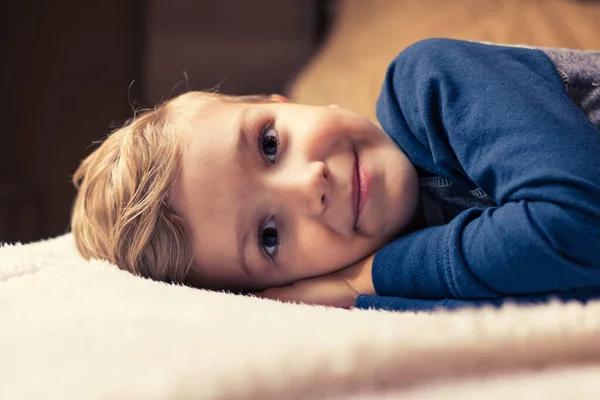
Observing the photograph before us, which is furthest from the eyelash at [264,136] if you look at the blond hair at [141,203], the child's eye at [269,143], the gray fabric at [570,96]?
the gray fabric at [570,96]

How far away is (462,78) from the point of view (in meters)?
0.67

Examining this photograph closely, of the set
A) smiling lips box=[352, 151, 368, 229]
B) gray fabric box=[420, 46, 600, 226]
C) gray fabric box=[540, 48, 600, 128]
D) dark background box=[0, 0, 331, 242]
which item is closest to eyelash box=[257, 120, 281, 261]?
smiling lips box=[352, 151, 368, 229]

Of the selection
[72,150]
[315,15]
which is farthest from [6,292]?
[315,15]

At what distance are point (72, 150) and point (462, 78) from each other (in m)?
1.39

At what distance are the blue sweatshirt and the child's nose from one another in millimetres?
105

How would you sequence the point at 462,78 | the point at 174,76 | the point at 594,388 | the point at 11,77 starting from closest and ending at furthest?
the point at 594,388 < the point at 462,78 < the point at 11,77 < the point at 174,76

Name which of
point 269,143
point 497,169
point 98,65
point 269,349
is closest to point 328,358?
point 269,349

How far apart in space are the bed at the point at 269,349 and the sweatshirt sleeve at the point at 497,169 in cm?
14

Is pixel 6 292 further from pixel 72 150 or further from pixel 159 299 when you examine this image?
pixel 72 150

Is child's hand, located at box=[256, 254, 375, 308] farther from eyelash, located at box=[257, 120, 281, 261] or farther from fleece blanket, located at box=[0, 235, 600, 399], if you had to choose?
fleece blanket, located at box=[0, 235, 600, 399]

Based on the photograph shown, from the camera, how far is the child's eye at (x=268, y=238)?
747mm

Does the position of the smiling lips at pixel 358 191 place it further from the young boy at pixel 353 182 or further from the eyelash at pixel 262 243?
the eyelash at pixel 262 243

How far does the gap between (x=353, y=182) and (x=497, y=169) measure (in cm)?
19

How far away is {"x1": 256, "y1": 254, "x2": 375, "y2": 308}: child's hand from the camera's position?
0.73 meters
